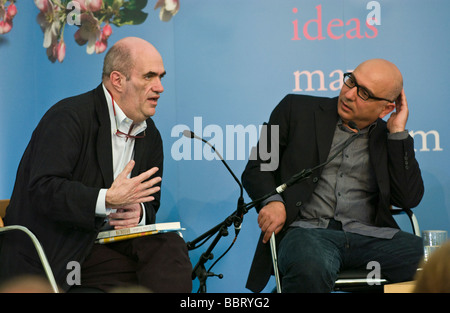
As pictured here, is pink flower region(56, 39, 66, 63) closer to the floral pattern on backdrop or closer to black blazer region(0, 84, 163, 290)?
the floral pattern on backdrop

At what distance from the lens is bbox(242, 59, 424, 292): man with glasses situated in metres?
3.00

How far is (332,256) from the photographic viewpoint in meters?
2.90

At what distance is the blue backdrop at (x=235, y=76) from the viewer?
413 centimetres

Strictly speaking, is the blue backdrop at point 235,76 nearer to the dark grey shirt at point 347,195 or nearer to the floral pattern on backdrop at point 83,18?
the floral pattern on backdrop at point 83,18

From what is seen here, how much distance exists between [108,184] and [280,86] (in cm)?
193

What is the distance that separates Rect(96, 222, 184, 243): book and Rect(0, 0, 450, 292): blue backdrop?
167cm

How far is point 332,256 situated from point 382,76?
1.01m

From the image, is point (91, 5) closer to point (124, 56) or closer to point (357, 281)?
point (124, 56)

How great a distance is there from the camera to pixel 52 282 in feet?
7.79

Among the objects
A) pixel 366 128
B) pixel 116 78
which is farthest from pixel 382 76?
pixel 116 78

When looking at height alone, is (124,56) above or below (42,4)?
below

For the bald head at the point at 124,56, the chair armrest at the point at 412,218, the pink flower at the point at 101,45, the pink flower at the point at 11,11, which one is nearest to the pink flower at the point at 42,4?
the pink flower at the point at 11,11
